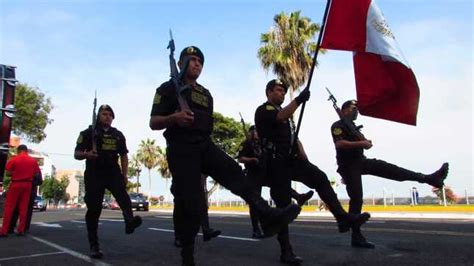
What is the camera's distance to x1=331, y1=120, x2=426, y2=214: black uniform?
5598 millimetres

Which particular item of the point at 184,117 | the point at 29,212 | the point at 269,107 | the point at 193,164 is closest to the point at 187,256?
the point at 193,164

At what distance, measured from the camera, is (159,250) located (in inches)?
231

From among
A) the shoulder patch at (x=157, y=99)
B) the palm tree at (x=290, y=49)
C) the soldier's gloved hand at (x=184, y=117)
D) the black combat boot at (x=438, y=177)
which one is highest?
the palm tree at (x=290, y=49)

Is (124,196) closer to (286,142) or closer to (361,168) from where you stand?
(286,142)

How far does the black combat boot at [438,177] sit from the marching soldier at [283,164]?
132 centimetres

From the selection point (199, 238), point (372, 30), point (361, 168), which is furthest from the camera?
point (199, 238)

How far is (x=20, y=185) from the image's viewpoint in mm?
9016

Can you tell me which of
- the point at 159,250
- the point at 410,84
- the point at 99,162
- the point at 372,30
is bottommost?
the point at 159,250

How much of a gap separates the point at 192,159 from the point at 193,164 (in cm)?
4

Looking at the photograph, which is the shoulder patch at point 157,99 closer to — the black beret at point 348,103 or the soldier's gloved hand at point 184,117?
the soldier's gloved hand at point 184,117

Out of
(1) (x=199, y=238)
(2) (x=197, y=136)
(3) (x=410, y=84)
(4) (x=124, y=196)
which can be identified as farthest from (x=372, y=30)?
(1) (x=199, y=238)

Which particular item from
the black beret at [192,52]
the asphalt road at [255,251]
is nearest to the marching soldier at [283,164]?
the asphalt road at [255,251]

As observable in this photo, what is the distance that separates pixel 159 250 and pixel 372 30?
3.52 m

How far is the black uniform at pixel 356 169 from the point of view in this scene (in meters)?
5.60
